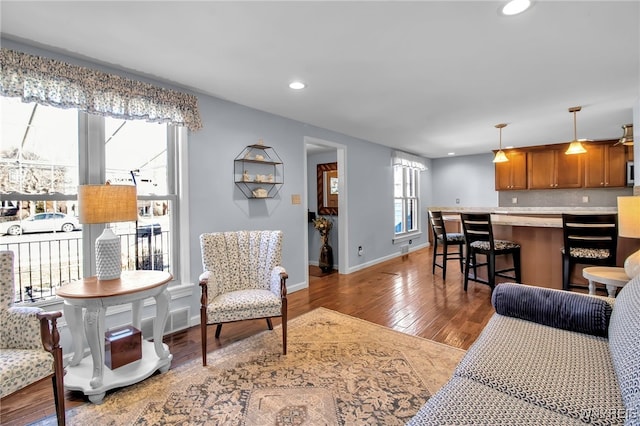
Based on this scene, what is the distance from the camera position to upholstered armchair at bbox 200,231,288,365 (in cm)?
239

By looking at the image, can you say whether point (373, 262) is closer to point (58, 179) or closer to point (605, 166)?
point (605, 166)

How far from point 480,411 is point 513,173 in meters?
6.57

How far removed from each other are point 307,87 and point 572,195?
6.11 m

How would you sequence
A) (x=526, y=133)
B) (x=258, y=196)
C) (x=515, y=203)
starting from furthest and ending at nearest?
(x=515, y=203)
(x=526, y=133)
(x=258, y=196)

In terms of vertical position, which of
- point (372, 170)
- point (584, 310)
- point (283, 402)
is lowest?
point (283, 402)

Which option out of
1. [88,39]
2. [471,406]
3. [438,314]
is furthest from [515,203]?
[88,39]

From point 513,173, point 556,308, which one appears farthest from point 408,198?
point 556,308

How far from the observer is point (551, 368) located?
1375mm

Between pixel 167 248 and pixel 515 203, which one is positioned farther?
pixel 515 203

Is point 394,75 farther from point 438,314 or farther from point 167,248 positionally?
point 167,248

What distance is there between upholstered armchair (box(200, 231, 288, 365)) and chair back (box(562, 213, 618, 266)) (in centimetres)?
284

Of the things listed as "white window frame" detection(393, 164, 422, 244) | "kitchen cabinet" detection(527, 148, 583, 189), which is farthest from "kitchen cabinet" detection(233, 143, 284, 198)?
"kitchen cabinet" detection(527, 148, 583, 189)

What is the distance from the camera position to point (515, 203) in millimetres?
6758

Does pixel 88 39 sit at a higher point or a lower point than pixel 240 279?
higher
